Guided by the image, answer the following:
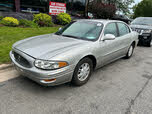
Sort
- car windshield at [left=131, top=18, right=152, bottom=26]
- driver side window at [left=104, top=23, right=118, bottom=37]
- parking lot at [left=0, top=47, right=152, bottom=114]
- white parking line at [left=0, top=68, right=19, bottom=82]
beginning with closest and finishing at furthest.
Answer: parking lot at [left=0, top=47, right=152, bottom=114], white parking line at [left=0, top=68, right=19, bottom=82], driver side window at [left=104, top=23, right=118, bottom=37], car windshield at [left=131, top=18, right=152, bottom=26]

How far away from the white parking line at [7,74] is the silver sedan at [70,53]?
0.55 meters

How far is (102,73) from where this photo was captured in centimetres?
402

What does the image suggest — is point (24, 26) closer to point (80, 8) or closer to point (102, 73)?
point (102, 73)

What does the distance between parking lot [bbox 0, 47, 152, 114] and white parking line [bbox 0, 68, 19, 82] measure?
5cm

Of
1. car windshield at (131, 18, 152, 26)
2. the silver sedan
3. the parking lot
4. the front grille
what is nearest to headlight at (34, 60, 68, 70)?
the silver sedan

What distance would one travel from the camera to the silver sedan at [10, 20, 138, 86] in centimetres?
259

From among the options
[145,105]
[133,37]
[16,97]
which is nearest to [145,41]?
[133,37]

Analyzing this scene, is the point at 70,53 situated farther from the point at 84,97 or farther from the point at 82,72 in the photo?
the point at 84,97

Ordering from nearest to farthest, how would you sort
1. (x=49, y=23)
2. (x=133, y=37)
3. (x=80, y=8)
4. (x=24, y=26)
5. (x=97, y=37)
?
(x=97, y=37), (x=133, y=37), (x=24, y=26), (x=49, y=23), (x=80, y=8)

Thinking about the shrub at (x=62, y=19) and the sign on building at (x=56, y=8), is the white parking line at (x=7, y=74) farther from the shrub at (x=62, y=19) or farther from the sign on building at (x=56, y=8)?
the sign on building at (x=56, y=8)

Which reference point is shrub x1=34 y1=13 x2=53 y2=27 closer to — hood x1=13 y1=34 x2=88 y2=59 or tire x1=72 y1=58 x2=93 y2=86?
hood x1=13 y1=34 x2=88 y2=59

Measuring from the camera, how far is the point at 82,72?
316 centimetres

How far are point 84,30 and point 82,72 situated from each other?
122 cm

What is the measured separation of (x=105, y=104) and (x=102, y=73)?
1434mm
